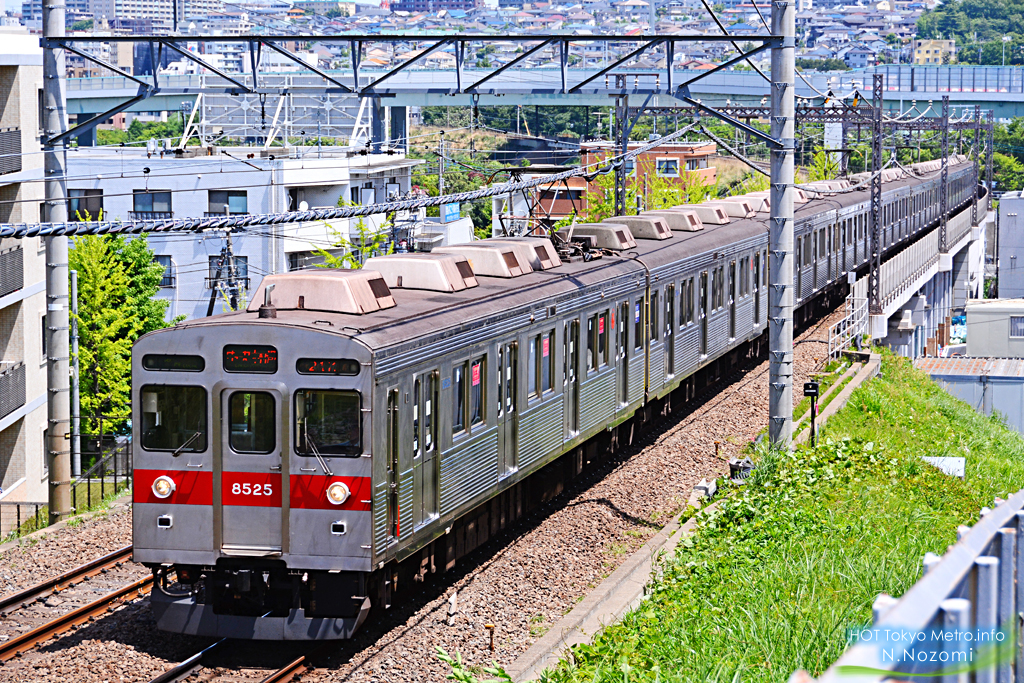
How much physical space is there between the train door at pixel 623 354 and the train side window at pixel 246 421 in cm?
681

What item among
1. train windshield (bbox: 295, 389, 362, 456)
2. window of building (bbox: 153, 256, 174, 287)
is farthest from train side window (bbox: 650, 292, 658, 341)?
window of building (bbox: 153, 256, 174, 287)

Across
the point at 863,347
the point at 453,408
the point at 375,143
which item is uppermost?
the point at 375,143

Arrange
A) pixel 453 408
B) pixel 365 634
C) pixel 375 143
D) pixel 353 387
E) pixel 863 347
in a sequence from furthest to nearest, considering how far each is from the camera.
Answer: pixel 375 143
pixel 863 347
pixel 453 408
pixel 365 634
pixel 353 387

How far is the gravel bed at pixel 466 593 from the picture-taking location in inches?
356

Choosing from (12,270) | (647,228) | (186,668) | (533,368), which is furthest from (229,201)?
(186,668)

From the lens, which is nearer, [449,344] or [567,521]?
[449,344]

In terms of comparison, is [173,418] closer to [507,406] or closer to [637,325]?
[507,406]

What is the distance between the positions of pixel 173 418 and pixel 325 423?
3.90 ft

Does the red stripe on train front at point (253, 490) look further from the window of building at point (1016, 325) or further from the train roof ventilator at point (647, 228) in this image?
the window of building at point (1016, 325)

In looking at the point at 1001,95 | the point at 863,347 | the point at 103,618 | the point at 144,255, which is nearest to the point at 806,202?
the point at 863,347

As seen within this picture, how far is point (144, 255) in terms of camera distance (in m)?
31.8

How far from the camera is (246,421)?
9305mm

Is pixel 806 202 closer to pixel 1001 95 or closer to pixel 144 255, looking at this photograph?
pixel 144 255

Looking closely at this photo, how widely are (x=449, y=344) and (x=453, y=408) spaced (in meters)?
0.56
